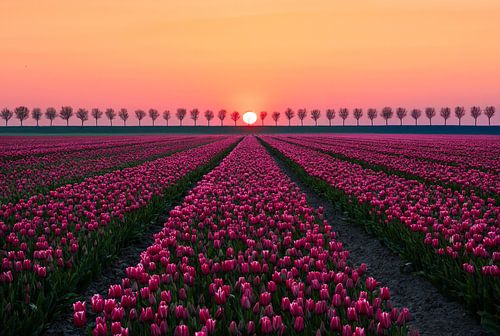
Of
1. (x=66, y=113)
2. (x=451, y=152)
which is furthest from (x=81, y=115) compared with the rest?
(x=451, y=152)

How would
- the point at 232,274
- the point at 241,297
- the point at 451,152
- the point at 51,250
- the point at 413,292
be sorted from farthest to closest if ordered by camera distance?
the point at 451,152
the point at 413,292
the point at 51,250
the point at 232,274
the point at 241,297

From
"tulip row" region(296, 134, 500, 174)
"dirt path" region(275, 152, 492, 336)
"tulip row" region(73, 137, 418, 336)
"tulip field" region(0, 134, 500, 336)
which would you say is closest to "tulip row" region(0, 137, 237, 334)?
"tulip field" region(0, 134, 500, 336)

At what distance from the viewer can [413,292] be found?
24.0ft

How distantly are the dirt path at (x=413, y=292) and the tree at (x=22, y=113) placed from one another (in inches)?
7832

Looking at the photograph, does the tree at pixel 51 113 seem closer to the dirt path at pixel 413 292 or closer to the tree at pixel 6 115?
the tree at pixel 6 115

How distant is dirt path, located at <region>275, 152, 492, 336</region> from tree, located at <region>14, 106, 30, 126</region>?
653 feet

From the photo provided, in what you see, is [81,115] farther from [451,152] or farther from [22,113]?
[451,152]

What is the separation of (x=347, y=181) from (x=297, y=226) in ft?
25.8

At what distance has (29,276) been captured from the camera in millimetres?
6164

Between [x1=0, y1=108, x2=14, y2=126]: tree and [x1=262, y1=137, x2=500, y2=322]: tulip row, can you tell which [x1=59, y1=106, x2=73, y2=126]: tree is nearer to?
[x1=0, y1=108, x2=14, y2=126]: tree

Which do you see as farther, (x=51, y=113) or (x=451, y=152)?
(x=51, y=113)

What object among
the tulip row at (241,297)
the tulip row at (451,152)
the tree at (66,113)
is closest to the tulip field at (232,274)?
the tulip row at (241,297)

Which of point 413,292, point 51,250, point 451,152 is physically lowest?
point 413,292

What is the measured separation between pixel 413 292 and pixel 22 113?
203m
